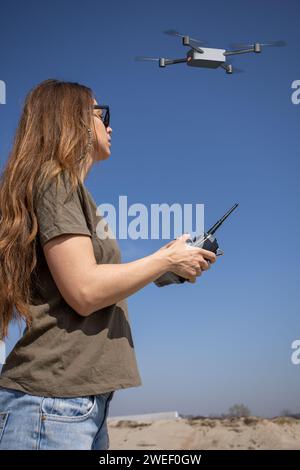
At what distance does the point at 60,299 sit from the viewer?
2668 mm

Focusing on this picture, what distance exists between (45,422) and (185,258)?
101cm

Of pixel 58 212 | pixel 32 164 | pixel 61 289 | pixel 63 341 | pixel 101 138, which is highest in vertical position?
pixel 101 138

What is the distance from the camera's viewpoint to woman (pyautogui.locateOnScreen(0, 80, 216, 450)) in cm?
252

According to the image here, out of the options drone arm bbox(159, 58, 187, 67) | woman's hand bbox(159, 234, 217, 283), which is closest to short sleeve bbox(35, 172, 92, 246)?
woman's hand bbox(159, 234, 217, 283)

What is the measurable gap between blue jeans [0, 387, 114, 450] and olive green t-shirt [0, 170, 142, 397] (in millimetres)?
38

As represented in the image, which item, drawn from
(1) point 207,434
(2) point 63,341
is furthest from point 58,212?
(1) point 207,434

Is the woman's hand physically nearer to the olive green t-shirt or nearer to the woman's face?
the olive green t-shirt

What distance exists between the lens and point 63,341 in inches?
103

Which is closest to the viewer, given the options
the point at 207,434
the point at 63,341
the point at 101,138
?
the point at 63,341

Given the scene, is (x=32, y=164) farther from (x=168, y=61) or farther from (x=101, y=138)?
(x=168, y=61)

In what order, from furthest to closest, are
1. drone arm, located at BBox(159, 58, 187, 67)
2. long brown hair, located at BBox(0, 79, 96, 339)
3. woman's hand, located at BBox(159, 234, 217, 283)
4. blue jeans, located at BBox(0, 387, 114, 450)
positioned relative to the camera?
drone arm, located at BBox(159, 58, 187, 67), woman's hand, located at BBox(159, 234, 217, 283), long brown hair, located at BBox(0, 79, 96, 339), blue jeans, located at BBox(0, 387, 114, 450)
